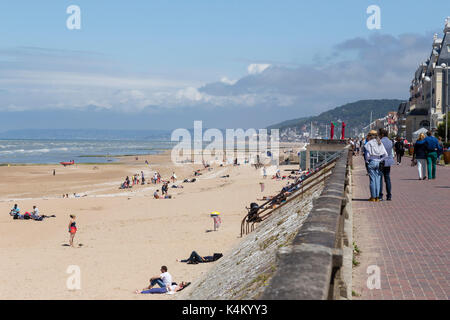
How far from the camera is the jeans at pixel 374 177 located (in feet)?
38.1

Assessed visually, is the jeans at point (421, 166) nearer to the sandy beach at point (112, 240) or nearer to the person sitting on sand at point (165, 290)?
the sandy beach at point (112, 240)

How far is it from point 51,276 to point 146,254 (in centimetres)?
391

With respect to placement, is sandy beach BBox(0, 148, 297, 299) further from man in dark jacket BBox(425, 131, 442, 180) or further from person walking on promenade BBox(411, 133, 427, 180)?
man in dark jacket BBox(425, 131, 442, 180)

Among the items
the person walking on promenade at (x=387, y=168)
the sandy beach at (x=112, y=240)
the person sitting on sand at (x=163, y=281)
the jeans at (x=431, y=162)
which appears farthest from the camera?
the jeans at (x=431, y=162)

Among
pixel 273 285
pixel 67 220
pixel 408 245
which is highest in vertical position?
pixel 273 285

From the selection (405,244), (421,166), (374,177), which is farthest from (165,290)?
(421,166)

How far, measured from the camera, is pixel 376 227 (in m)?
8.44

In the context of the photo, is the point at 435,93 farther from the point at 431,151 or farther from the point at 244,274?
the point at 244,274

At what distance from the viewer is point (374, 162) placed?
11695 mm

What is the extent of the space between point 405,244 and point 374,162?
4852mm

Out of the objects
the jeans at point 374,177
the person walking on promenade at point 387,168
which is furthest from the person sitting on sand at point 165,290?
the person walking on promenade at point 387,168

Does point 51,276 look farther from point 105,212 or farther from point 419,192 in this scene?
point 105,212

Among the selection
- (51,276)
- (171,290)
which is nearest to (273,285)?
(171,290)

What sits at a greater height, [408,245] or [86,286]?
Result: [408,245]
